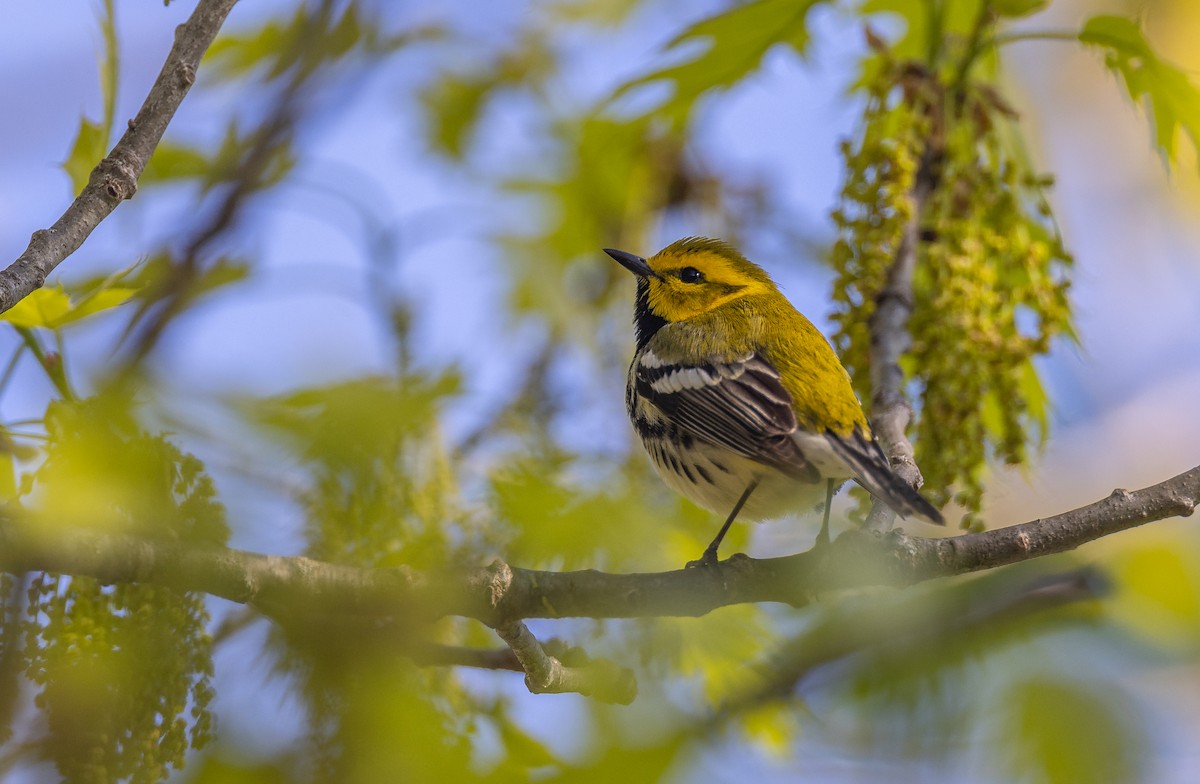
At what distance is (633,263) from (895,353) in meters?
0.98

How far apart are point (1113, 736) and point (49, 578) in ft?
7.13

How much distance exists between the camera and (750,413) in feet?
9.29

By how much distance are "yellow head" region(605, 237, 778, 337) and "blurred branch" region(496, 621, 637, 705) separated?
160 centimetres

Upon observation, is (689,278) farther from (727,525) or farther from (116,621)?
(116,621)

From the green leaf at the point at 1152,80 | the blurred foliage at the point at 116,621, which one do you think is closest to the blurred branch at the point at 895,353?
the green leaf at the point at 1152,80

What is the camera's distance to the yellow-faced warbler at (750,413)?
2709 millimetres

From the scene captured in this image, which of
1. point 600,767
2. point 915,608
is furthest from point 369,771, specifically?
point 915,608

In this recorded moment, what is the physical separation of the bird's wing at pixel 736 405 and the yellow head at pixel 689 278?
1.46 feet

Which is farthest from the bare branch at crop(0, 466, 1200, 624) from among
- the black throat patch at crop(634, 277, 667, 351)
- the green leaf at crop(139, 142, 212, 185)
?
the green leaf at crop(139, 142, 212, 185)

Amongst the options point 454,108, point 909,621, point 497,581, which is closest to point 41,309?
point 497,581

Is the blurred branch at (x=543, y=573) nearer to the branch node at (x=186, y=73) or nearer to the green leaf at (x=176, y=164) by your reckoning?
the branch node at (x=186, y=73)

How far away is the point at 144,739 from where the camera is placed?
1698mm

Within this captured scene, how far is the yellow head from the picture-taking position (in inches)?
144

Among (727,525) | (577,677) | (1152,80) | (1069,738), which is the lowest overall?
(1069,738)
